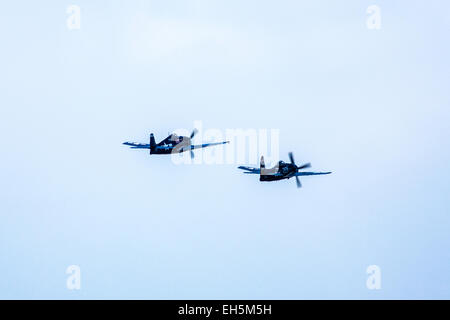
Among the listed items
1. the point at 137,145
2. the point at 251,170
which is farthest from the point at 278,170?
the point at 137,145

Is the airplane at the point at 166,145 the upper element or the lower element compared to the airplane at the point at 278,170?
upper

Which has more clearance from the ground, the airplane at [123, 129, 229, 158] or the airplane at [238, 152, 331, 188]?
the airplane at [123, 129, 229, 158]

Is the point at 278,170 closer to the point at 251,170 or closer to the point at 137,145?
the point at 251,170

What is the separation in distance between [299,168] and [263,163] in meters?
6.93

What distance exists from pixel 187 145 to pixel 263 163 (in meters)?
15.1
